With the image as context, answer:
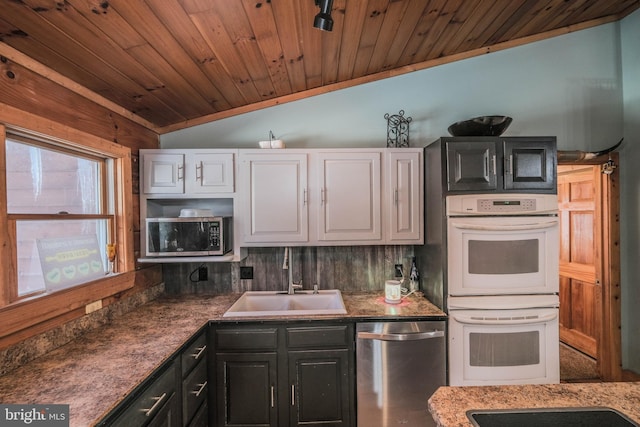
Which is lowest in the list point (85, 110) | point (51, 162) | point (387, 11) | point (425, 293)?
point (425, 293)

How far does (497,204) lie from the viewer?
76.9 inches

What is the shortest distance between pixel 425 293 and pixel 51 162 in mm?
2560

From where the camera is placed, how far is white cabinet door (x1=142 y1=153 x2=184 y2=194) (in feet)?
7.11

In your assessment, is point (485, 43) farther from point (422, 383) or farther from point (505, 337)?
point (422, 383)

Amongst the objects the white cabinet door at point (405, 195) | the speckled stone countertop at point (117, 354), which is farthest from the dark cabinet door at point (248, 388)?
the white cabinet door at point (405, 195)

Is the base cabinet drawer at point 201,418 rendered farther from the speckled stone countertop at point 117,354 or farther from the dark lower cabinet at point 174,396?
the speckled stone countertop at point 117,354

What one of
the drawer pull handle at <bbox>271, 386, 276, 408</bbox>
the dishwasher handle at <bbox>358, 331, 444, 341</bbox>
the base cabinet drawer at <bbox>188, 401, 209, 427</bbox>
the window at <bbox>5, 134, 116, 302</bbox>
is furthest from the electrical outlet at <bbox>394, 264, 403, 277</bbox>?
the window at <bbox>5, 134, 116, 302</bbox>

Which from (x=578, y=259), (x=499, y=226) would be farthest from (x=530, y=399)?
(x=578, y=259)

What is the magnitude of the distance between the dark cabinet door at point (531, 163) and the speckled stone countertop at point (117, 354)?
1057mm

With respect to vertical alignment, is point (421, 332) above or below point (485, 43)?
below

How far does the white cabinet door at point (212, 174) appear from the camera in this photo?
220 cm

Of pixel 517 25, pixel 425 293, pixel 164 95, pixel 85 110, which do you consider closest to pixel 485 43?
pixel 517 25

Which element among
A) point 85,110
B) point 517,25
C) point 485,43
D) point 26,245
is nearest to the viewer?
point 26,245

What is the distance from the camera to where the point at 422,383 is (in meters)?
1.90
